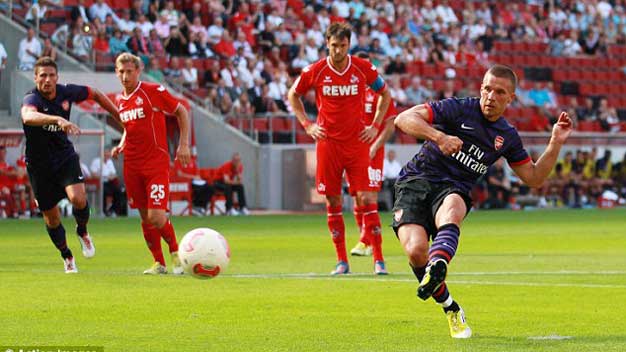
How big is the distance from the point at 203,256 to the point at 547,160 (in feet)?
8.91

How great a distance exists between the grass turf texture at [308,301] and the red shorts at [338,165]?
0.96 metres

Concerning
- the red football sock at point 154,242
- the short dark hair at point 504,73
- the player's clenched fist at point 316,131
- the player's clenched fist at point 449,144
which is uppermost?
the short dark hair at point 504,73

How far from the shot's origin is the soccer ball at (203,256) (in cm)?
988

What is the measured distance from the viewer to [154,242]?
45.5 ft

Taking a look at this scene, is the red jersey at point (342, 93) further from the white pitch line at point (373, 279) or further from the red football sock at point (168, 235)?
the red football sock at point (168, 235)

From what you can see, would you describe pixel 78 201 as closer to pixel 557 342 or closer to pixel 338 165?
pixel 338 165

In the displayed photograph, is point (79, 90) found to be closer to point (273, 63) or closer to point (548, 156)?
point (548, 156)

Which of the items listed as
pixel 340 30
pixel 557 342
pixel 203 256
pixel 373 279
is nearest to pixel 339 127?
pixel 340 30

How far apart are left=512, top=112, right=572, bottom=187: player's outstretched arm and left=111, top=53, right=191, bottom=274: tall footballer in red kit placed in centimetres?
528

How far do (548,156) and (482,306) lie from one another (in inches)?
67.0

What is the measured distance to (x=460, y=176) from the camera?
8914 mm

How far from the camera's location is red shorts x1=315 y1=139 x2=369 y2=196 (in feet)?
46.1

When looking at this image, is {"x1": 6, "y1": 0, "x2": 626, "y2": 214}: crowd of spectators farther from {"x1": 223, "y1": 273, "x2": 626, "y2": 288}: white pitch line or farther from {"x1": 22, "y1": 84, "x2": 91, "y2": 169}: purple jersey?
{"x1": 223, "y1": 273, "x2": 626, "y2": 288}: white pitch line

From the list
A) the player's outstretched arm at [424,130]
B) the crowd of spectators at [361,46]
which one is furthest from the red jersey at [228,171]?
the player's outstretched arm at [424,130]
